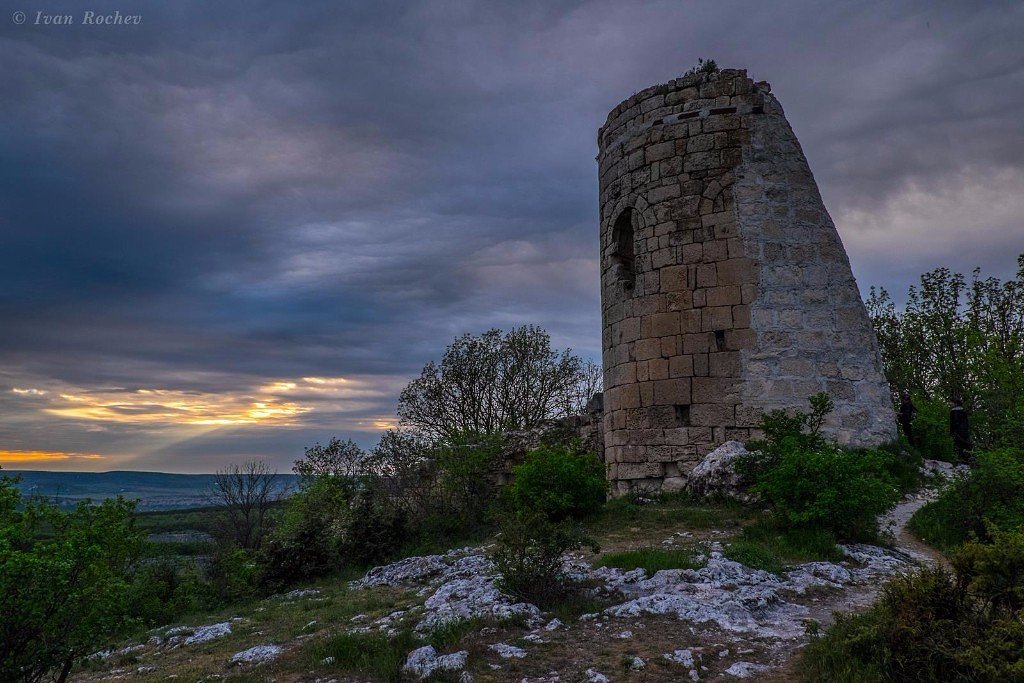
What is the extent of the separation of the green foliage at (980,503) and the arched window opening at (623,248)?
604cm

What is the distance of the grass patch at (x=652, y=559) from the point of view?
6.99m

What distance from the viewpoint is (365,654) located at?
5.82 metres

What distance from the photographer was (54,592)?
17.4 feet

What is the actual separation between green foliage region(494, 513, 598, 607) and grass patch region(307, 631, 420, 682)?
43.1 inches

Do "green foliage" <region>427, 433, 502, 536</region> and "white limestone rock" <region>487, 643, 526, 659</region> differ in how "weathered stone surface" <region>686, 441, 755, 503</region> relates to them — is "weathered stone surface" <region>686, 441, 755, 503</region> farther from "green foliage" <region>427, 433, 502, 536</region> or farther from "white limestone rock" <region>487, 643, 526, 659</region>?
"white limestone rock" <region>487, 643, 526, 659</region>

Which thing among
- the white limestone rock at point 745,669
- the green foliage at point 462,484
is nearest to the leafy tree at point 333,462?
the green foliage at point 462,484

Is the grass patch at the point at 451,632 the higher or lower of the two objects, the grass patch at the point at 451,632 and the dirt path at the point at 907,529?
the lower

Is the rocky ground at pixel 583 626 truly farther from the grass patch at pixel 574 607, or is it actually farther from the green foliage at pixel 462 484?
the green foliage at pixel 462 484

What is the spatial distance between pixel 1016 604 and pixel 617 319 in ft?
28.6

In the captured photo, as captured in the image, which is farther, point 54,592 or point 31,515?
point 31,515

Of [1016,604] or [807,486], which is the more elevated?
[807,486]

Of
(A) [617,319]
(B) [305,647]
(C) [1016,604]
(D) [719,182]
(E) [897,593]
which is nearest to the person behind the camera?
(C) [1016,604]

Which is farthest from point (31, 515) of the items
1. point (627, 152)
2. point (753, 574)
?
point (627, 152)

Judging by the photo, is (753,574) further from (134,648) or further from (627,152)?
(627,152)
